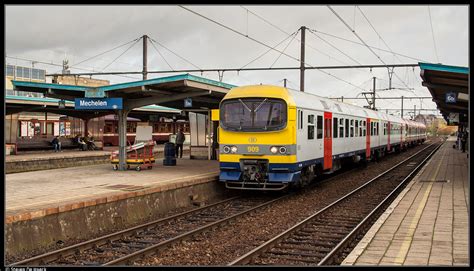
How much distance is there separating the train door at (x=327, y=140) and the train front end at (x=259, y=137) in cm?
278

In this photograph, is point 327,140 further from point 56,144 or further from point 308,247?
point 56,144

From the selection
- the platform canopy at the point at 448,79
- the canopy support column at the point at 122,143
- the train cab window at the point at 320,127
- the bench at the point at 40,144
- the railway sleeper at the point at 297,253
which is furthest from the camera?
the bench at the point at 40,144

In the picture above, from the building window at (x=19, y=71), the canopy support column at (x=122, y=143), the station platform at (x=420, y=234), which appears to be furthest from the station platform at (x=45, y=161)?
the building window at (x=19, y=71)

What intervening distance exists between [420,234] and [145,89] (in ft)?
32.5

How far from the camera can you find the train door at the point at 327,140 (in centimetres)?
1537

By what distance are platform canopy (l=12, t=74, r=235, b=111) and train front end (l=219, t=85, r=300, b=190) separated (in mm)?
2095

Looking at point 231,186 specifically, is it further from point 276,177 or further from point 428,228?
point 428,228

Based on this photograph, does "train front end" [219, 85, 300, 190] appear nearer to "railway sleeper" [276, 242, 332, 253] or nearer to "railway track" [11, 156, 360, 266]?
"railway track" [11, 156, 360, 266]

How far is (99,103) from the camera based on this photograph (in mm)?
15938

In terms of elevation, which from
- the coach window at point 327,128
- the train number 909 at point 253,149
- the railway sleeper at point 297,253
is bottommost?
the railway sleeper at point 297,253

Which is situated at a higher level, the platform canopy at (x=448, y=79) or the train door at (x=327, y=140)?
the platform canopy at (x=448, y=79)

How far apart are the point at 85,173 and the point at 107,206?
5.89 m

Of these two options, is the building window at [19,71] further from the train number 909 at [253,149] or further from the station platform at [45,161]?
the train number 909 at [253,149]

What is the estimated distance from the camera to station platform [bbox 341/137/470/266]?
6367 mm
